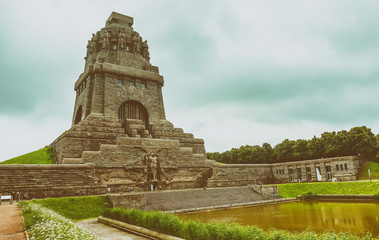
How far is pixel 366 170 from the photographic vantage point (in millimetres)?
32594

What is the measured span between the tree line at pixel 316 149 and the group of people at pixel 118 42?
87.1 ft

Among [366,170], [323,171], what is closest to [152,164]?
[323,171]

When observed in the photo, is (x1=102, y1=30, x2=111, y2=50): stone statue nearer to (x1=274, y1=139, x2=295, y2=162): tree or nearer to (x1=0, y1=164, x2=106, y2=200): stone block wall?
(x1=0, y1=164, x2=106, y2=200): stone block wall

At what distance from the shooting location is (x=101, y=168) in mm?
25750

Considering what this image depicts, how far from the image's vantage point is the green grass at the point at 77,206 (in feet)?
58.1

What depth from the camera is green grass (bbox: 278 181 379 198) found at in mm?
24009

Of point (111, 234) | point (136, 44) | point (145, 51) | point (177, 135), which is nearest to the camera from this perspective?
point (111, 234)

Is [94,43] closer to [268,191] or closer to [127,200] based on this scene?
[127,200]

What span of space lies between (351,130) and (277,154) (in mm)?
13268

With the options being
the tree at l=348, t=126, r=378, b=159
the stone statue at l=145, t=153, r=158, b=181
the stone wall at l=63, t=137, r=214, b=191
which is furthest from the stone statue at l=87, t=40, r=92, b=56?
the tree at l=348, t=126, r=378, b=159

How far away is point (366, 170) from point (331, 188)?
9130 mm

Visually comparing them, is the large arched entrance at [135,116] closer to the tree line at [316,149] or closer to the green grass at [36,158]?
the green grass at [36,158]

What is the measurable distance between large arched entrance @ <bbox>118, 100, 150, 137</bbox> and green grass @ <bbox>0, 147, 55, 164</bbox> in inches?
343

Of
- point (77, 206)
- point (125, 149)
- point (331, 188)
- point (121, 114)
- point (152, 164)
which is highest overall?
point (121, 114)
